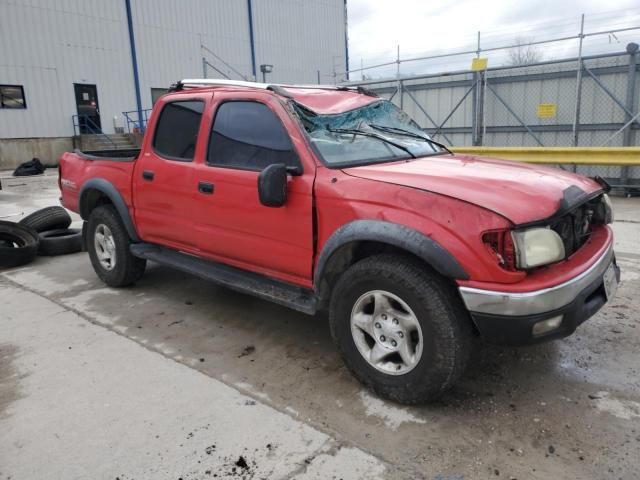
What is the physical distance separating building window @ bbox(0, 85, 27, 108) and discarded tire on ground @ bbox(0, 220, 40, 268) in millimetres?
A: 15553

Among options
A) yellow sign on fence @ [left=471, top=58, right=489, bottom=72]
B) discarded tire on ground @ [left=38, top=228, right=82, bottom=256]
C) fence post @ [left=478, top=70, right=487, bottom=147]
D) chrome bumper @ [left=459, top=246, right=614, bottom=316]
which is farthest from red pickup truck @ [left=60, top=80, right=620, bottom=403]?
fence post @ [left=478, top=70, right=487, bottom=147]

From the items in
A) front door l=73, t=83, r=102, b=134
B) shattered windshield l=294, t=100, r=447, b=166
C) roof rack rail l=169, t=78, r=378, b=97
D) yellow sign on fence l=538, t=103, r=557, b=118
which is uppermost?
front door l=73, t=83, r=102, b=134

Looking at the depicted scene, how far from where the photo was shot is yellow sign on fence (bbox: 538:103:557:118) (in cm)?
1105

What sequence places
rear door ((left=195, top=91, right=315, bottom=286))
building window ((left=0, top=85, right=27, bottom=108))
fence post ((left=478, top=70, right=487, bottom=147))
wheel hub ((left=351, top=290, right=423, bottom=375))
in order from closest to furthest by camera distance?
wheel hub ((left=351, top=290, right=423, bottom=375)) → rear door ((left=195, top=91, right=315, bottom=286)) → fence post ((left=478, top=70, right=487, bottom=147)) → building window ((left=0, top=85, right=27, bottom=108))

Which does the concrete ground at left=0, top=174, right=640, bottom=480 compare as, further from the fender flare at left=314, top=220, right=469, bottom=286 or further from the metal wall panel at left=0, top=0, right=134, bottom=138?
the metal wall panel at left=0, top=0, right=134, bottom=138

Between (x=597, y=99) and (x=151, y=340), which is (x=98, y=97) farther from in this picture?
(x=151, y=340)

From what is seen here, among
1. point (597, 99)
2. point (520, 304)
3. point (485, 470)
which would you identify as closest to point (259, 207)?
point (520, 304)

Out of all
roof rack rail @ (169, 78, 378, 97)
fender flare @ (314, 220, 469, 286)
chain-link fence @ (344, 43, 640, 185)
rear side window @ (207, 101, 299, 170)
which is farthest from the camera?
chain-link fence @ (344, 43, 640, 185)

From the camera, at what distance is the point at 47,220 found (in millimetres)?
6996

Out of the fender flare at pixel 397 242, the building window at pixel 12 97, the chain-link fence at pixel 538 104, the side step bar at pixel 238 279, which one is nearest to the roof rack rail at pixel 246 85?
the fender flare at pixel 397 242

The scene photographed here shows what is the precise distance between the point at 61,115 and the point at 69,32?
3.27 metres

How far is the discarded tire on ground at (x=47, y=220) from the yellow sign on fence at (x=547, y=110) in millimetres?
9657

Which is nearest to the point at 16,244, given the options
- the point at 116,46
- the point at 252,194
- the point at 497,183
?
the point at 252,194

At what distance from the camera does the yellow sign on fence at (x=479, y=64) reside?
1161 cm
